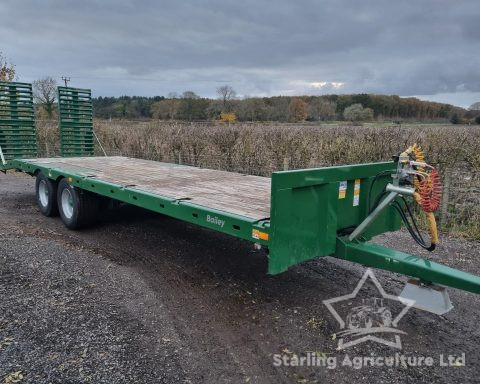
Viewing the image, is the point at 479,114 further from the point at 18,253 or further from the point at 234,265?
the point at 18,253

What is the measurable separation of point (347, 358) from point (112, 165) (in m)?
5.75

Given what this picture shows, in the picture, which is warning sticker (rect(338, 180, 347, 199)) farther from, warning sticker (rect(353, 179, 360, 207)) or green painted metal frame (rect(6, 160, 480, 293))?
warning sticker (rect(353, 179, 360, 207))

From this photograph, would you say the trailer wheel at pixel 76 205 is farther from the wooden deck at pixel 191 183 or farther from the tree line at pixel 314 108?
the tree line at pixel 314 108

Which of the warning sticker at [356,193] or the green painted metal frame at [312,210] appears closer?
the green painted metal frame at [312,210]

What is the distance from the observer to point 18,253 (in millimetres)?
5664

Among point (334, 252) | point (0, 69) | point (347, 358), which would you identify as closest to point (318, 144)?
point (334, 252)

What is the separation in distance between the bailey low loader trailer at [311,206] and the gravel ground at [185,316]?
0.69 meters

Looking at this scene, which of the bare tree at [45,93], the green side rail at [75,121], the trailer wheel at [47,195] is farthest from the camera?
the bare tree at [45,93]

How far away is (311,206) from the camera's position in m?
3.57

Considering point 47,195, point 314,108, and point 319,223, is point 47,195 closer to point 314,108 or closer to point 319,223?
point 319,223

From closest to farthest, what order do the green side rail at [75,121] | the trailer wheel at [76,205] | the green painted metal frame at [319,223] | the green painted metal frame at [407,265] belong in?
1. the green painted metal frame at [407,265]
2. the green painted metal frame at [319,223]
3. the trailer wheel at [76,205]
4. the green side rail at [75,121]

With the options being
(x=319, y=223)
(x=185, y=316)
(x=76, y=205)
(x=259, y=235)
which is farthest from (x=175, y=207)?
(x=76, y=205)

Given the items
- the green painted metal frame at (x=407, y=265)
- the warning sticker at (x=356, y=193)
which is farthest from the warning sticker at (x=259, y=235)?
the warning sticker at (x=356, y=193)

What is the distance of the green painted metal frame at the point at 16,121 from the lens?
1015 cm
